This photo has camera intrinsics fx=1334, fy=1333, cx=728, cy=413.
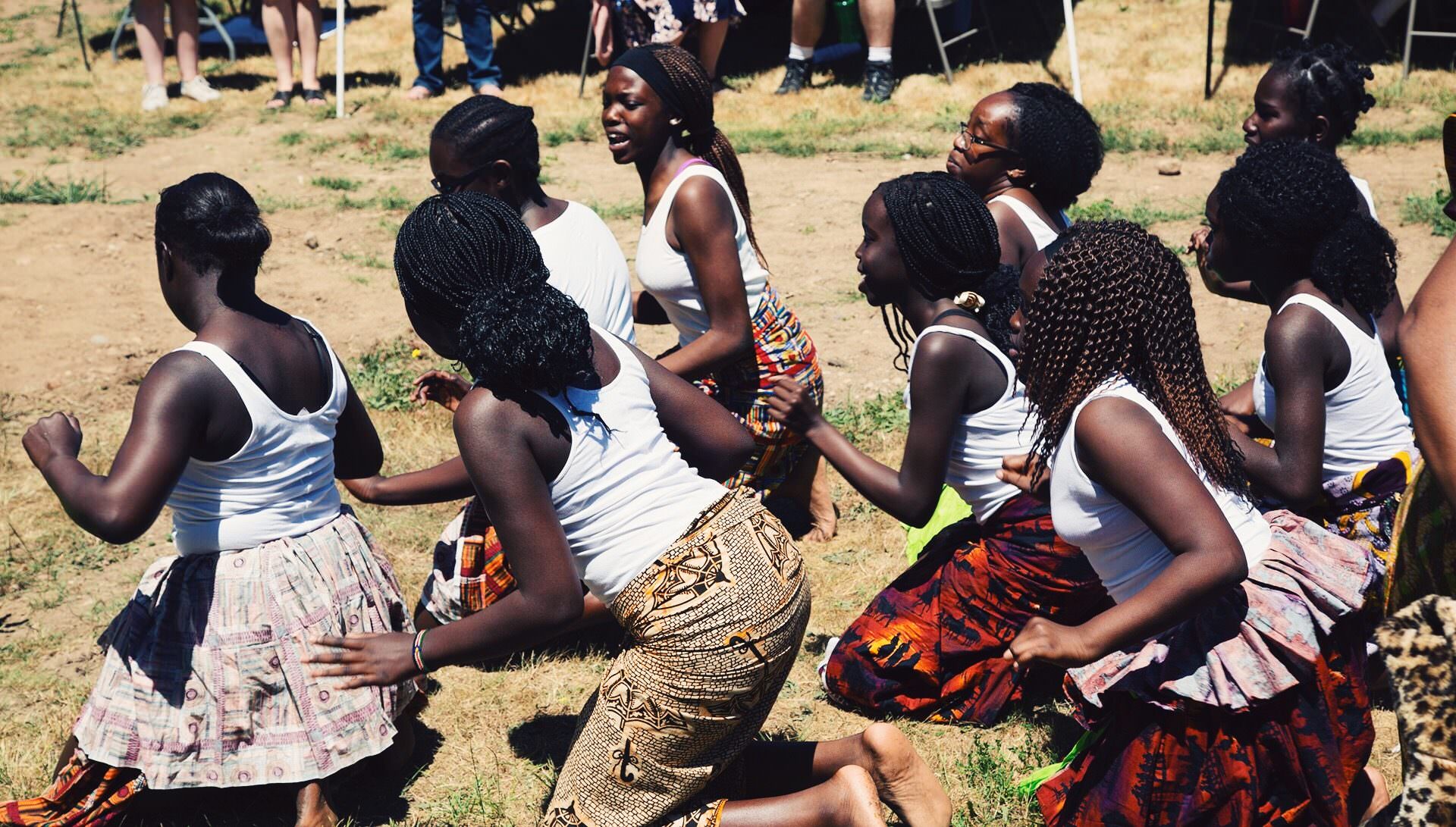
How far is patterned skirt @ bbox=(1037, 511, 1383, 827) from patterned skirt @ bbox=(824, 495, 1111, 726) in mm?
870

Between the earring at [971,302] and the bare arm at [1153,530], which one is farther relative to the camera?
the earring at [971,302]

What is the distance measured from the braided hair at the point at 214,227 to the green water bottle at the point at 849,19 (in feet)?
30.8

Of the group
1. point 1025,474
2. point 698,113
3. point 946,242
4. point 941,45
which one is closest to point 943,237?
point 946,242

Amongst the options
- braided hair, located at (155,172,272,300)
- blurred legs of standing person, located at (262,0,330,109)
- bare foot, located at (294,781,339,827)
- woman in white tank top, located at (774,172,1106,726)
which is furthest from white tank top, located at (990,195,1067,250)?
blurred legs of standing person, located at (262,0,330,109)

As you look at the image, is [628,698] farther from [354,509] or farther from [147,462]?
[354,509]

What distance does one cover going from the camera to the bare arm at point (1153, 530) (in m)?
2.59

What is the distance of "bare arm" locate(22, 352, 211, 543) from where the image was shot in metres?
2.99

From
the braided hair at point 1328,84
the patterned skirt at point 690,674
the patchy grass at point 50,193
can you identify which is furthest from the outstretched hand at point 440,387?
the patchy grass at point 50,193

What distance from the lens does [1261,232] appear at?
3.61 metres

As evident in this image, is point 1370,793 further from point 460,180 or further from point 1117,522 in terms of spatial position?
point 460,180

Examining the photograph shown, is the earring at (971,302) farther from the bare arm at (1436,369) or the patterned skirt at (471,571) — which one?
the bare arm at (1436,369)

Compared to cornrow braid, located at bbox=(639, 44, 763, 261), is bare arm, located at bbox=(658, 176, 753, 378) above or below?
below

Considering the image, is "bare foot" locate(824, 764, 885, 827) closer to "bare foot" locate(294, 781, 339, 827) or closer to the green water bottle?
"bare foot" locate(294, 781, 339, 827)

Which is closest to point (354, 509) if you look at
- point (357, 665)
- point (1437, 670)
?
point (357, 665)
